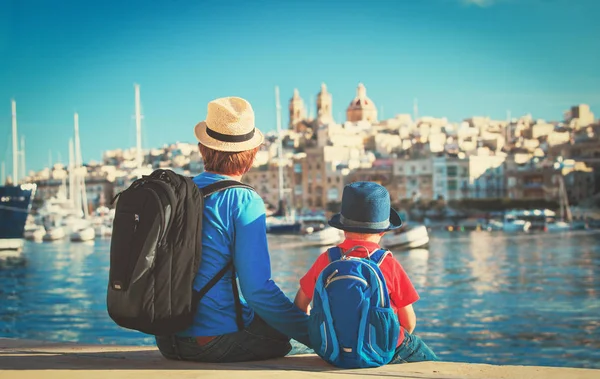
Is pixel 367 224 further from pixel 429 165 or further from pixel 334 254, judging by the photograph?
pixel 429 165

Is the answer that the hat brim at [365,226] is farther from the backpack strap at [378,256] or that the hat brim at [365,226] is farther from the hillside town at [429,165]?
the hillside town at [429,165]

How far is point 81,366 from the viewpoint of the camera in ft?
11.9

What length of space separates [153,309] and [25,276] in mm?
20279

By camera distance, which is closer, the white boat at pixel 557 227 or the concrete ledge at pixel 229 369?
the concrete ledge at pixel 229 369

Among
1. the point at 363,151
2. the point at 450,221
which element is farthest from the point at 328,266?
the point at 363,151

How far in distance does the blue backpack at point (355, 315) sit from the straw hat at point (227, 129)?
0.60 m

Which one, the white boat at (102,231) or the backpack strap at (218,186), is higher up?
the backpack strap at (218,186)

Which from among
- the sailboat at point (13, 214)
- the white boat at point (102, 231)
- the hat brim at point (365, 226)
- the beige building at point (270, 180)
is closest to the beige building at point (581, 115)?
the beige building at point (270, 180)

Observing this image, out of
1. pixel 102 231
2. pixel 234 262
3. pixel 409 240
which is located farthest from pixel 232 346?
pixel 102 231

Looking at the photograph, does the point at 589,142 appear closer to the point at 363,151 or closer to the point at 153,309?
the point at 363,151

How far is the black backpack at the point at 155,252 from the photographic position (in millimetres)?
3373

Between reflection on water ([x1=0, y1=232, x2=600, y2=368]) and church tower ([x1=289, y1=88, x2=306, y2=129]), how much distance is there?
313 feet

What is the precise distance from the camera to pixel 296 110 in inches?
5113

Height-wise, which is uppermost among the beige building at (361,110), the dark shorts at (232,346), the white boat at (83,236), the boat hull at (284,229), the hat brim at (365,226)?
the beige building at (361,110)
